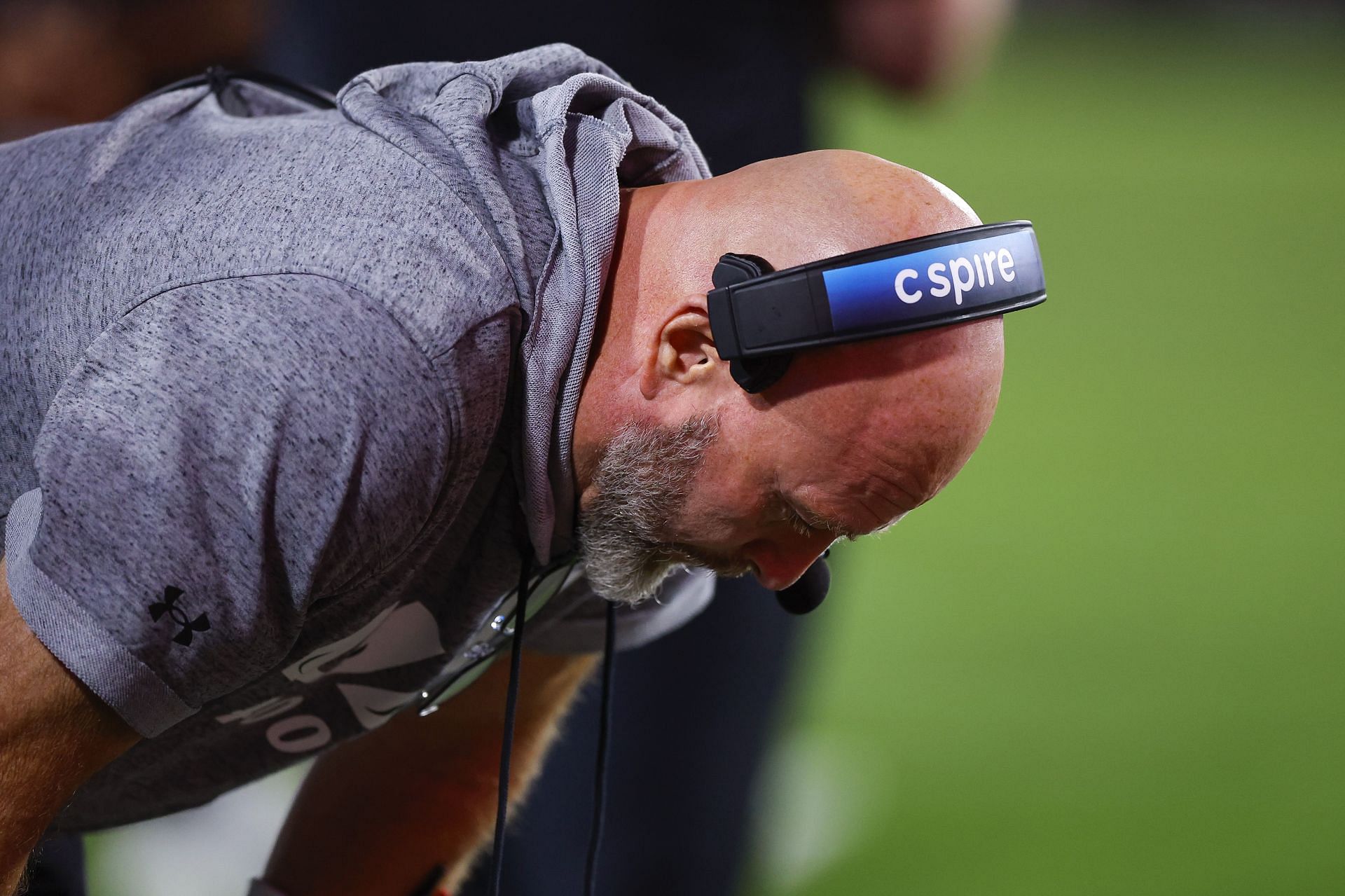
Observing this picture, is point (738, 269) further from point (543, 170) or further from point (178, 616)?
point (178, 616)

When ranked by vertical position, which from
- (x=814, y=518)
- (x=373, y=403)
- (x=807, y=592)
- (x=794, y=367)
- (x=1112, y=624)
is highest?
(x=373, y=403)

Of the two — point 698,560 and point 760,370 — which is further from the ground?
point 760,370

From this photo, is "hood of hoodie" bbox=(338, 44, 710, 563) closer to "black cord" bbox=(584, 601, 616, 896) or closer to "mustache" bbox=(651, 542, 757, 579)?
"mustache" bbox=(651, 542, 757, 579)

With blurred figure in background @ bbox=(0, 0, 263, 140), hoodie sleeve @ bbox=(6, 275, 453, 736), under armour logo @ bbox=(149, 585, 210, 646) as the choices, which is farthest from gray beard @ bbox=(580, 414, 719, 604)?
blurred figure in background @ bbox=(0, 0, 263, 140)

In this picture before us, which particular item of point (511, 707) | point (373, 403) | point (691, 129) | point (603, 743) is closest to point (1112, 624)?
point (691, 129)

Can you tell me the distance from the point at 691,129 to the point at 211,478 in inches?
33.5

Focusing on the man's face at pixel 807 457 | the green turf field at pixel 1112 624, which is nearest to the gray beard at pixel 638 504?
the man's face at pixel 807 457

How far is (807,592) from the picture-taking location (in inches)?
41.1

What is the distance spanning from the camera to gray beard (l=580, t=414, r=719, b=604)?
0.88 meters

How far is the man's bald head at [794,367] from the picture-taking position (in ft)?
2.74

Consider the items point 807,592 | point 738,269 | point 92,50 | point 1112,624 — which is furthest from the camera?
point 1112,624

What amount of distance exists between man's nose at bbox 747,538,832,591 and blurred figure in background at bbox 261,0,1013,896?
46 cm

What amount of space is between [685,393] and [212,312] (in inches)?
11.8

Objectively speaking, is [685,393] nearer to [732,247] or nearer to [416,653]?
[732,247]
